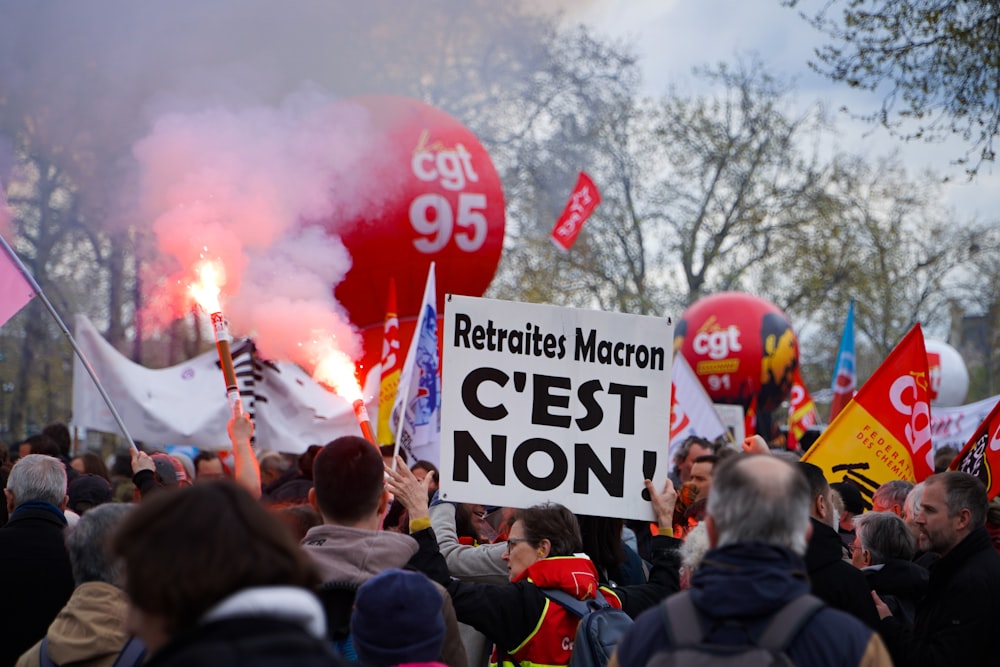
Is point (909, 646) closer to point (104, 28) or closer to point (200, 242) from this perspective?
point (200, 242)

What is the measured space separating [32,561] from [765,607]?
11.2 feet

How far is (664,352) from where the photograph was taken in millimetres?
5715

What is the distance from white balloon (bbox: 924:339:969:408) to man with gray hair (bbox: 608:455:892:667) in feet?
80.1

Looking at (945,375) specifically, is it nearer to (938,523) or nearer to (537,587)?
(938,523)

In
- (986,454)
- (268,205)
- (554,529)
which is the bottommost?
(554,529)

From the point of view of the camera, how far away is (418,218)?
1202cm

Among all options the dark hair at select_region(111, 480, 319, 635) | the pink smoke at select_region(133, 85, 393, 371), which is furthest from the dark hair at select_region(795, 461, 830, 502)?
the pink smoke at select_region(133, 85, 393, 371)

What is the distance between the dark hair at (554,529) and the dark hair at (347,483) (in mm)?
761

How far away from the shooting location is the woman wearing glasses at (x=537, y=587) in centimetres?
444

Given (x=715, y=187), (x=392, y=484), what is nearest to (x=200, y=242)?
(x=392, y=484)

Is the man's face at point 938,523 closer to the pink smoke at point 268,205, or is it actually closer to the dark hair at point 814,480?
the dark hair at point 814,480

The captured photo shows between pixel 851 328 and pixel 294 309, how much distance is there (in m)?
7.21

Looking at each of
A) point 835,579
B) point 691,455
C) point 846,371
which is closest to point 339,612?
point 835,579

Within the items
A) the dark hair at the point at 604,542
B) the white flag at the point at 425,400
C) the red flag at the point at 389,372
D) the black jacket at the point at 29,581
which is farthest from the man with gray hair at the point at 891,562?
the red flag at the point at 389,372
